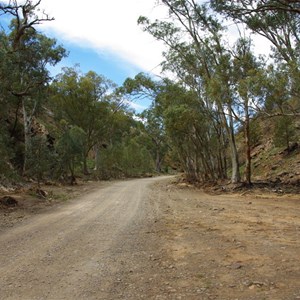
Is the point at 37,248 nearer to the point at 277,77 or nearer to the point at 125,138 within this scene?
the point at 277,77

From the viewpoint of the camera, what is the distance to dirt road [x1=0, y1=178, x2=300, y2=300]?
499cm

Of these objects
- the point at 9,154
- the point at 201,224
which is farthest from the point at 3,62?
the point at 201,224

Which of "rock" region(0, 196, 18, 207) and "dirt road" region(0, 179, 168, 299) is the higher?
"rock" region(0, 196, 18, 207)

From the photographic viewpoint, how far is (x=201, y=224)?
10320mm

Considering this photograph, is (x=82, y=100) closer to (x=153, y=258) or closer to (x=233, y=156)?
(x=233, y=156)

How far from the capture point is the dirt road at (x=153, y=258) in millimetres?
4992

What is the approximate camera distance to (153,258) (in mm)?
6730

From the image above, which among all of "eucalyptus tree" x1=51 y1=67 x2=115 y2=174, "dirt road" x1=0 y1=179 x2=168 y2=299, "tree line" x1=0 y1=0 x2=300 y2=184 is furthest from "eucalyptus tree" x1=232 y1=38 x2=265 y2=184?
"eucalyptus tree" x1=51 y1=67 x2=115 y2=174

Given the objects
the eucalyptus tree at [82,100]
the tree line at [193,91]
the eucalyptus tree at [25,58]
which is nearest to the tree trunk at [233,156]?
the tree line at [193,91]

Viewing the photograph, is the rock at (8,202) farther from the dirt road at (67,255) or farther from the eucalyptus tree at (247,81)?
the eucalyptus tree at (247,81)

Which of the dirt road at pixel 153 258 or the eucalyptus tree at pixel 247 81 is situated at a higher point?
the eucalyptus tree at pixel 247 81

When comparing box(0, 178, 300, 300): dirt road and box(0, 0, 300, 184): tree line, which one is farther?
box(0, 0, 300, 184): tree line

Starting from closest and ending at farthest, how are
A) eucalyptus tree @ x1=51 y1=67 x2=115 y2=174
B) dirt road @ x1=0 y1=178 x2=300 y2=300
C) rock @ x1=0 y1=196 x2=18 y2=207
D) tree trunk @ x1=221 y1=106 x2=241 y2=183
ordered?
1. dirt road @ x1=0 y1=178 x2=300 y2=300
2. rock @ x1=0 y1=196 x2=18 y2=207
3. tree trunk @ x1=221 y1=106 x2=241 y2=183
4. eucalyptus tree @ x1=51 y1=67 x2=115 y2=174

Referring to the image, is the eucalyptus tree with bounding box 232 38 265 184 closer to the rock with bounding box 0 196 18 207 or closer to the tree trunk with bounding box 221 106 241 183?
the tree trunk with bounding box 221 106 241 183
